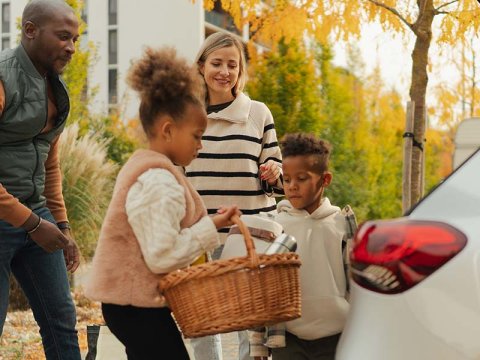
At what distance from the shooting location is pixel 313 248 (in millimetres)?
3537

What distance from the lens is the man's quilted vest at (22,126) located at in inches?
149

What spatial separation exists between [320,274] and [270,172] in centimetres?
87

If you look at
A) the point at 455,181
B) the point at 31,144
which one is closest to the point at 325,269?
the point at 455,181

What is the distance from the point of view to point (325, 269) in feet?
11.6

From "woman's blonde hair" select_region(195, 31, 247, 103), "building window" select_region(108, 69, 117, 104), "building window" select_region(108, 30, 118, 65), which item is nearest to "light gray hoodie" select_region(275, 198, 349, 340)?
"woman's blonde hair" select_region(195, 31, 247, 103)

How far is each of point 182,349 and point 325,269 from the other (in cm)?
65

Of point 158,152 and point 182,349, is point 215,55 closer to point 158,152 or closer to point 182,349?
point 158,152

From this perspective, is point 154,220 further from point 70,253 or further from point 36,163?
point 70,253

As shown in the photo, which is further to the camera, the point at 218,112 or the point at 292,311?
the point at 218,112

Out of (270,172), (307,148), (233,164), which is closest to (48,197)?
(233,164)

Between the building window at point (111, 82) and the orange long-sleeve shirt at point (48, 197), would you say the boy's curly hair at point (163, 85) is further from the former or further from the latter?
the building window at point (111, 82)

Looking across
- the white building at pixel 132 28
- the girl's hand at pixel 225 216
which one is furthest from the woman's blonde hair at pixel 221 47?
the white building at pixel 132 28

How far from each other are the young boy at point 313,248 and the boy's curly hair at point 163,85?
1.93 feet

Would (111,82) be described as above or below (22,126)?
below
